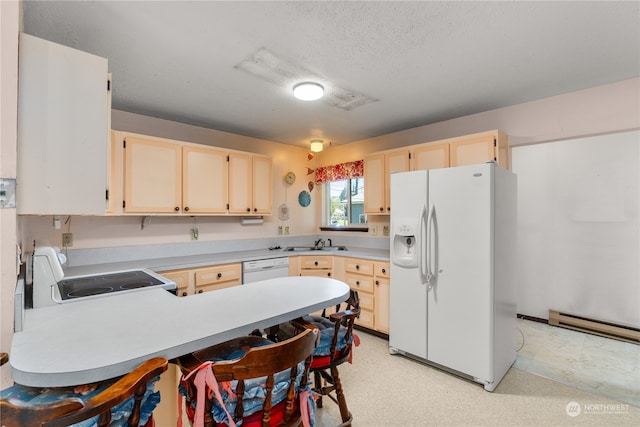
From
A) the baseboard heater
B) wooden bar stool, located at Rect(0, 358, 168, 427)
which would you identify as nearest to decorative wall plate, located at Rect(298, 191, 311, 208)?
the baseboard heater

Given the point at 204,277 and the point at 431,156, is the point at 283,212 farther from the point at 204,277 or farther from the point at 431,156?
the point at 431,156

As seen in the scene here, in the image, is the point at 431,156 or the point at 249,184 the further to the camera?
the point at 249,184

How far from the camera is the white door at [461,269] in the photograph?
2.27 m

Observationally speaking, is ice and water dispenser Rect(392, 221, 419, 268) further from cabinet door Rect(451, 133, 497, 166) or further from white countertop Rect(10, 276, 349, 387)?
white countertop Rect(10, 276, 349, 387)

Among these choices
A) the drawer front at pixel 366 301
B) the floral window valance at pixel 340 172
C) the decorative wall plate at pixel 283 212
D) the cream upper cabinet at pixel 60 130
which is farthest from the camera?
the decorative wall plate at pixel 283 212

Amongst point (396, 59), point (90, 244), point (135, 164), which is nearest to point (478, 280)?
point (396, 59)

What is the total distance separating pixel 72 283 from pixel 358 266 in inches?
99.9

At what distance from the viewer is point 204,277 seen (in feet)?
9.45

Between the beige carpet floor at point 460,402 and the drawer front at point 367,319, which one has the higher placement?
the drawer front at point 367,319

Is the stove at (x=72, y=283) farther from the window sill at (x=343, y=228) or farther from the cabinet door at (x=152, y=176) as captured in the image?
the window sill at (x=343, y=228)

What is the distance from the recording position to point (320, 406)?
2.06 meters

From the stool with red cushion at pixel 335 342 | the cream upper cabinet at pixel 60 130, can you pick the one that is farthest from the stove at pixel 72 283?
the stool with red cushion at pixel 335 342

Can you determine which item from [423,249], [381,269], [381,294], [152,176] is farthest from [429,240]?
[152,176]

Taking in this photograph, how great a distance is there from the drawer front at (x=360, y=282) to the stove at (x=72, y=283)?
204 centimetres
